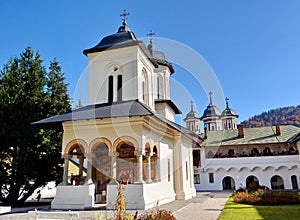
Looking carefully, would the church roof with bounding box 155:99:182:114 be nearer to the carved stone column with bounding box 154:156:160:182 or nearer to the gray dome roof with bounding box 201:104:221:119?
the carved stone column with bounding box 154:156:160:182

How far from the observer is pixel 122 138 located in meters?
11.9

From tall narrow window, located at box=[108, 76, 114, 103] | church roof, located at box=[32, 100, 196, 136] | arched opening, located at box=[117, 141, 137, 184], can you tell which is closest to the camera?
church roof, located at box=[32, 100, 196, 136]

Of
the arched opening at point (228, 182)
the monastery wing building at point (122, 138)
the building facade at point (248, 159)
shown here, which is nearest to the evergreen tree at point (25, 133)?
the monastery wing building at point (122, 138)

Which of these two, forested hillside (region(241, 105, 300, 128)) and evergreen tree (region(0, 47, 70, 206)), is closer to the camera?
evergreen tree (region(0, 47, 70, 206))

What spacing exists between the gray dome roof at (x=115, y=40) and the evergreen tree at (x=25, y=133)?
389cm

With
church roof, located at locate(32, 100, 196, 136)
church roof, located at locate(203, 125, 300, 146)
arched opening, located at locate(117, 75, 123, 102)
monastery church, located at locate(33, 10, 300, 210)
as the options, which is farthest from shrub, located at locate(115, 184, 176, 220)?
church roof, located at locate(203, 125, 300, 146)

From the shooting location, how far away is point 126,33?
1605 cm

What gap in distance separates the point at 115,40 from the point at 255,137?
73.8ft

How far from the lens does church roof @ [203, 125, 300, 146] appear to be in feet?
100

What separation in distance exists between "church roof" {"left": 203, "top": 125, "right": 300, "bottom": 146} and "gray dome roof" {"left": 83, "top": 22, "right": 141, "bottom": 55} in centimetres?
1982

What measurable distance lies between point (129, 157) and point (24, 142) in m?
5.88

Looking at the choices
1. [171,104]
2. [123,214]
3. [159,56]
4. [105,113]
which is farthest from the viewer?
[159,56]

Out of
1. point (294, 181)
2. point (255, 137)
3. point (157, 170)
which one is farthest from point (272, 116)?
point (157, 170)

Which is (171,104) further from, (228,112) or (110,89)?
(228,112)
